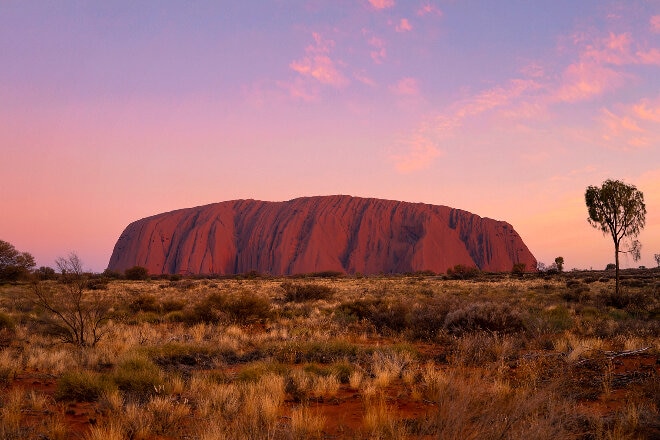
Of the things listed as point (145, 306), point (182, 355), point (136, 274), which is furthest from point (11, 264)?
point (182, 355)

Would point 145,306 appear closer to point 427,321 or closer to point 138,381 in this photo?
point 427,321

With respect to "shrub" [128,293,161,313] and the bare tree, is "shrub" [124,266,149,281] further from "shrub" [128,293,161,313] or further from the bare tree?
the bare tree

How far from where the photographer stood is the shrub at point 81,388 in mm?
6402

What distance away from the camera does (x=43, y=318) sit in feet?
38.9

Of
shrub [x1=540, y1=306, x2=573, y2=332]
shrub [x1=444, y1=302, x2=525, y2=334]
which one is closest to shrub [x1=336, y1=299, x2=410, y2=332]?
shrub [x1=444, y1=302, x2=525, y2=334]

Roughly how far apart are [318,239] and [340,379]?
95.4 meters

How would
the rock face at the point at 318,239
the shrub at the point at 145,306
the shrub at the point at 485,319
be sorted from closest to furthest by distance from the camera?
the shrub at the point at 485,319 < the shrub at the point at 145,306 < the rock face at the point at 318,239

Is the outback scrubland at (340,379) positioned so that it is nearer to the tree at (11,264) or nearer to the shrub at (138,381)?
the shrub at (138,381)

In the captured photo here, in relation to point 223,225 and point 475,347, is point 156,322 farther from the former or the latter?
point 223,225

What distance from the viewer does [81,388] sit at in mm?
6441

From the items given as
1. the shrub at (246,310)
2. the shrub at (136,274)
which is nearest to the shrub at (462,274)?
the shrub at (136,274)

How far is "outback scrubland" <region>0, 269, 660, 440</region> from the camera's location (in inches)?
160

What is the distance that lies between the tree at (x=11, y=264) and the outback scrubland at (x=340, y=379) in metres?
35.2

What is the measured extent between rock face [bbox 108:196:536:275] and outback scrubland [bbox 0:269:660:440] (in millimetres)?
83799
